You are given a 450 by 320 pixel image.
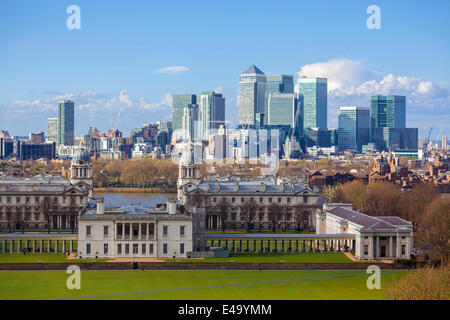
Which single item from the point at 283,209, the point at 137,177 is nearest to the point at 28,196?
the point at 283,209

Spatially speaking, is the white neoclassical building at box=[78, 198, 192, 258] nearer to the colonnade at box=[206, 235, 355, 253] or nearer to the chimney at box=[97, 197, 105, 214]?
the chimney at box=[97, 197, 105, 214]

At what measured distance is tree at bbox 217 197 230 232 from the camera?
7394 cm

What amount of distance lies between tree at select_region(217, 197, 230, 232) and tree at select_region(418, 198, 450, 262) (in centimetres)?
1582

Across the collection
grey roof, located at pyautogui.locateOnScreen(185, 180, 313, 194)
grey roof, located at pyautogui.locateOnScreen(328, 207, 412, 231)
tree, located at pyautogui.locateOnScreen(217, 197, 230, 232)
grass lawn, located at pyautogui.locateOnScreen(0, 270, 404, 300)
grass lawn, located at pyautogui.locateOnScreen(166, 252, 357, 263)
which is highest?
grey roof, located at pyautogui.locateOnScreen(185, 180, 313, 194)

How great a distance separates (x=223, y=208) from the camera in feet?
249

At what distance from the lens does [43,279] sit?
1841 inches

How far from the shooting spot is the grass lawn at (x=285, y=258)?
5431 cm

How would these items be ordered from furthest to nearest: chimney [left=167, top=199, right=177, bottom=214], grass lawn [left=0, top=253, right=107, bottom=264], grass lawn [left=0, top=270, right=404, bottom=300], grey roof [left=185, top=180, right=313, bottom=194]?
1. grey roof [left=185, top=180, right=313, bottom=194]
2. chimney [left=167, top=199, right=177, bottom=214]
3. grass lawn [left=0, top=253, right=107, bottom=264]
4. grass lawn [left=0, top=270, right=404, bottom=300]

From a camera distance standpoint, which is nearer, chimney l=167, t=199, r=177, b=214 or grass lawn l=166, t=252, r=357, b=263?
grass lawn l=166, t=252, r=357, b=263

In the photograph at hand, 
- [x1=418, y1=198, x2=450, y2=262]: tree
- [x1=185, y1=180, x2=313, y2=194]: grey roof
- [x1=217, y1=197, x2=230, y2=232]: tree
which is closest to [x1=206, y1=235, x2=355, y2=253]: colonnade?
[x1=418, y1=198, x2=450, y2=262]: tree

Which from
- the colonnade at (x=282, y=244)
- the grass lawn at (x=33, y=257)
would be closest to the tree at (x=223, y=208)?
the colonnade at (x=282, y=244)

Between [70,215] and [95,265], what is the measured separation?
71.5ft

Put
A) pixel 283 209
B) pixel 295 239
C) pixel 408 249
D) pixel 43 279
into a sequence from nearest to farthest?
pixel 43 279 → pixel 408 249 → pixel 295 239 → pixel 283 209
